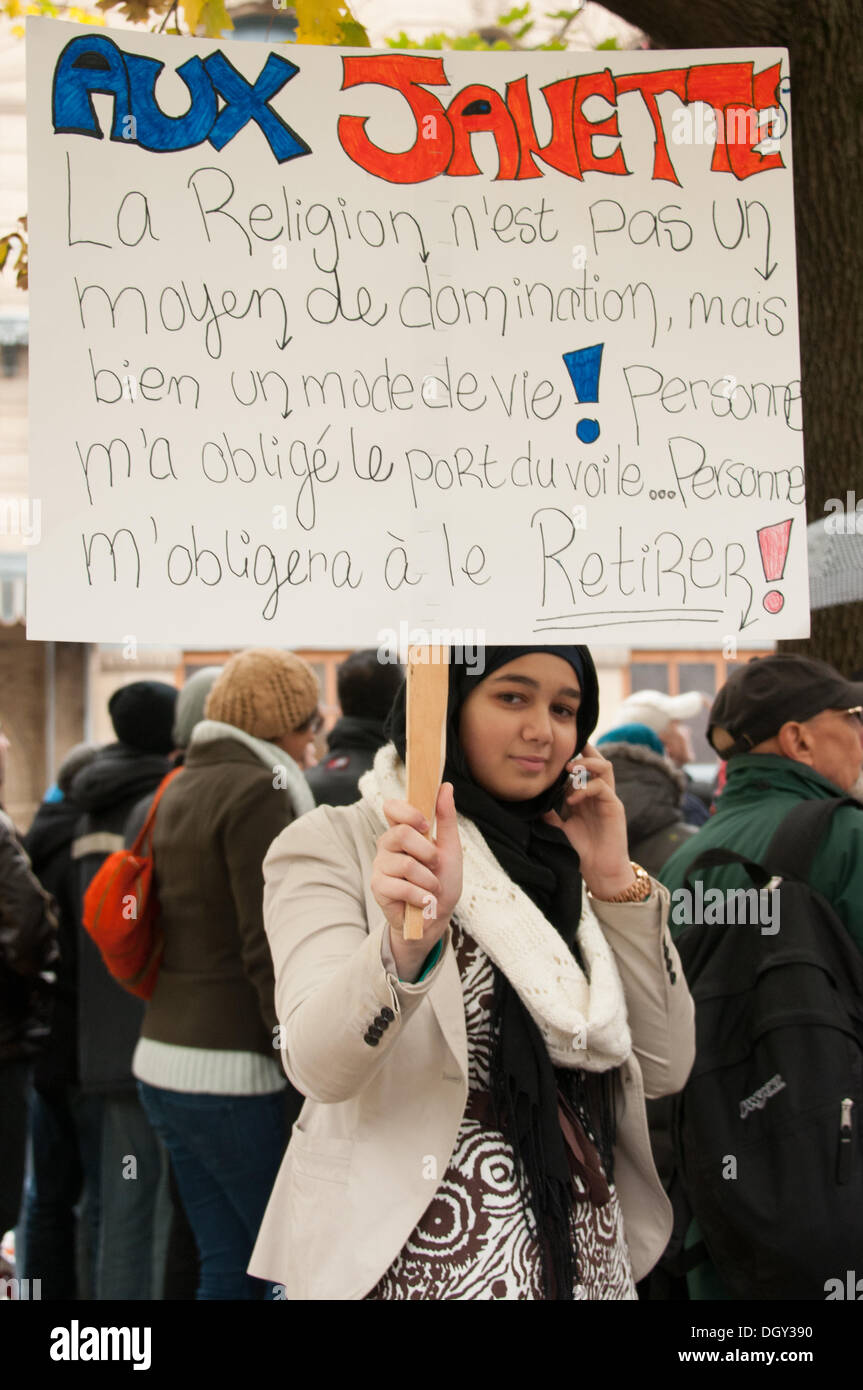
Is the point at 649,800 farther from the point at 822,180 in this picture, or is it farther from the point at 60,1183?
the point at 60,1183

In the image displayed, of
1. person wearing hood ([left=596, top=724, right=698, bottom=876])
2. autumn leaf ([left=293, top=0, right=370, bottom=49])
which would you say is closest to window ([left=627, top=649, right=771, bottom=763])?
person wearing hood ([left=596, top=724, right=698, bottom=876])

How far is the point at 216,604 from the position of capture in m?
1.96

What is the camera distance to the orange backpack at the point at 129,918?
131 inches

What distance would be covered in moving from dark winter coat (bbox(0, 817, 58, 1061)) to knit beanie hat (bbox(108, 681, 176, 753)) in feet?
2.92

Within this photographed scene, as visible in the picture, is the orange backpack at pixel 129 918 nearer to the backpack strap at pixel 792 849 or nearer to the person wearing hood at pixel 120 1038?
the person wearing hood at pixel 120 1038

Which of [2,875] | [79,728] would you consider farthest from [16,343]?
[2,875]

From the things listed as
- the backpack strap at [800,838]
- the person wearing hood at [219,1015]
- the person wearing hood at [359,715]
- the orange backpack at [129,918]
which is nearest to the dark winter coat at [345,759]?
the person wearing hood at [359,715]

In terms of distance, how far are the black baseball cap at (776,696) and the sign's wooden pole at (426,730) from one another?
1.30 metres

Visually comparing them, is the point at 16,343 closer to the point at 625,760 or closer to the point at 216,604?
the point at 625,760

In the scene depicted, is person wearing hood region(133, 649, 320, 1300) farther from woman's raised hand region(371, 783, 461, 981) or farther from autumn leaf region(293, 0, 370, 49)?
autumn leaf region(293, 0, 370, 49)

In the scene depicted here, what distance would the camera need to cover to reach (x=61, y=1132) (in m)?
4.62

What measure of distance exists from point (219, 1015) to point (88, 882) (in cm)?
134

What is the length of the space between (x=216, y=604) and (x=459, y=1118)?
0.83 metres

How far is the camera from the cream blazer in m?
1.77
